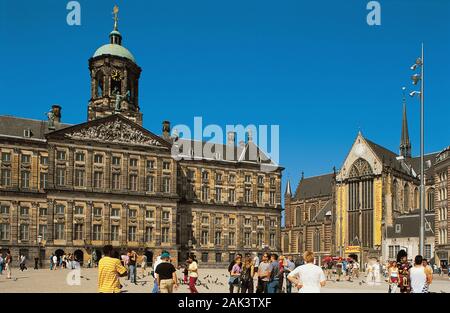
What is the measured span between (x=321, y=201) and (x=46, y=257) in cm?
5807

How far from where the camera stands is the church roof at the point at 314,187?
110 m

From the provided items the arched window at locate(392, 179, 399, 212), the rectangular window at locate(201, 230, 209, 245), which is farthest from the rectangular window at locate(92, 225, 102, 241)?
the arched window at locate(392, 179, 399, 212)

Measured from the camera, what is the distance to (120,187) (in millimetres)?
68438

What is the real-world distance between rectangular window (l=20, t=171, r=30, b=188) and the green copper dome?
53.4 feet

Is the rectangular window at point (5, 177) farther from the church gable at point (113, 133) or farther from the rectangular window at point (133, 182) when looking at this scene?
the rectangular window at point (133, 182)

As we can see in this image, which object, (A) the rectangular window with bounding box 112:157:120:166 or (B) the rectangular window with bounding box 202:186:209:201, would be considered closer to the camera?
(A) the rectangular window with bounding box 112:157:120:166

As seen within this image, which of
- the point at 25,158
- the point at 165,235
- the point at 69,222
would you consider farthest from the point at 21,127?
the point at 165,235

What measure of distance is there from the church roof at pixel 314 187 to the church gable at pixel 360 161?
55.9ft

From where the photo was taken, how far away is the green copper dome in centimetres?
7306

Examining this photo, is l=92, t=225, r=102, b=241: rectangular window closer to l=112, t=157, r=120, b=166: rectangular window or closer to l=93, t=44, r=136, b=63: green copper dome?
l=112, t=157, r=120, b=166: rectangular window

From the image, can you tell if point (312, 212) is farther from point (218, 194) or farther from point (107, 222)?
point (107, 222)

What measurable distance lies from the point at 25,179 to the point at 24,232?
227 inches
